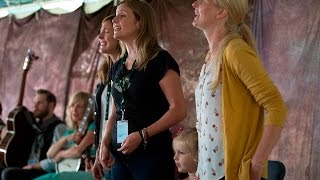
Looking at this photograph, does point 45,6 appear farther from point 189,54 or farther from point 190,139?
point 190,139

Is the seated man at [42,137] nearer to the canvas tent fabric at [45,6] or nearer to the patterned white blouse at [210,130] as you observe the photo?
the canvas tent fabric at [45,6]

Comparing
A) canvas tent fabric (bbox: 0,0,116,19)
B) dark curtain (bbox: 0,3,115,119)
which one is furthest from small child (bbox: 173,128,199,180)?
canvas tent fabric (bbox: 0,0,116,19)

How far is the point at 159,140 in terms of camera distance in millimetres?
2143

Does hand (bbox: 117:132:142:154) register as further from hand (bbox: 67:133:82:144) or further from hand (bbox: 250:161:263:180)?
hand (bbox: 67:133:82:144)

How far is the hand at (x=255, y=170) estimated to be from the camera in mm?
1513

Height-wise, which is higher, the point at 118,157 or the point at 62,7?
the point at 62,7

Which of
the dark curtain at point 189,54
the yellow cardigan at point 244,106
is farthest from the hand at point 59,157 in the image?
the yellow cardigan at point 244,106

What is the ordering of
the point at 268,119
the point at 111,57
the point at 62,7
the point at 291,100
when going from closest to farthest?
the point at 268,119, the point at 111,57, the point at 291,100, the point at 62,7

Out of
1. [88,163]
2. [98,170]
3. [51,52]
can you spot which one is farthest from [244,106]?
[51,52]

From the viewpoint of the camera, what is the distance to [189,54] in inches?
189

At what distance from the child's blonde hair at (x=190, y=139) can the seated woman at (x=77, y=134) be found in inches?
74.3

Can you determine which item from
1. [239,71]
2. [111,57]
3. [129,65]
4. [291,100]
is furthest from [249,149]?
[291,100]

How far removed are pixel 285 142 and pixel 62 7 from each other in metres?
3.03

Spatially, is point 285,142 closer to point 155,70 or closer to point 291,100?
point 291,100
